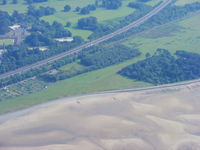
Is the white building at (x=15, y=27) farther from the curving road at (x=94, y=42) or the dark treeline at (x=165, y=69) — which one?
the dark treeline at (x=165, y=69)

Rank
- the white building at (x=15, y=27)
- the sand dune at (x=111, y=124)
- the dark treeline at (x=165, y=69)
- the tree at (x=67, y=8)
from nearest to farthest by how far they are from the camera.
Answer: the sand dune at (x=111, y=124) < the dark treeline at (x=165, y=69) < the white building at (x=15, y=27) < the tree at (x=67, y=8)

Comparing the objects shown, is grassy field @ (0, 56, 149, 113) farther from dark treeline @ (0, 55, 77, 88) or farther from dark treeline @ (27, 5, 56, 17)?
dark treeline @ (27, 5, 56, 17)

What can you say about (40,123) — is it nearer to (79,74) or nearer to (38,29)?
(79,74)

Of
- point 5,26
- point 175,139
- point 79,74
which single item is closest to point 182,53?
point 79,74

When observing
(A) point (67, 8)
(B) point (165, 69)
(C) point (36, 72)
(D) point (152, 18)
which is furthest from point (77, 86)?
(A) point (67, 8)

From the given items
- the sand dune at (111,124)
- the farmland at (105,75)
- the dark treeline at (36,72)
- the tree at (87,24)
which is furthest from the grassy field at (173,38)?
the sand dune at (111,124)

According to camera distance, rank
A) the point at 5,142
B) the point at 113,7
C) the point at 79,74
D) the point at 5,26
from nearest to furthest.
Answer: the point at 5,142, the point at 79,74, the point at 5,26, the point at 113,7

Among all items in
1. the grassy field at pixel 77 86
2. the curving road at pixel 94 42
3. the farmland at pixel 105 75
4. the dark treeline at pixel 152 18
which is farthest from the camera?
the dark treeline at pixel 152 18

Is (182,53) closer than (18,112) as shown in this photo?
No
